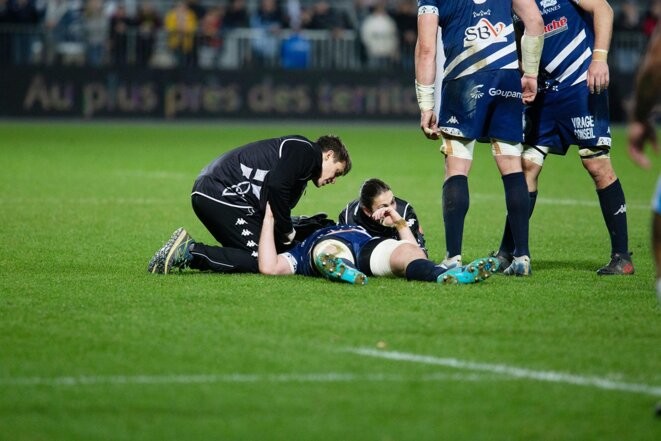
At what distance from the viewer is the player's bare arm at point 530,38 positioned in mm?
8711

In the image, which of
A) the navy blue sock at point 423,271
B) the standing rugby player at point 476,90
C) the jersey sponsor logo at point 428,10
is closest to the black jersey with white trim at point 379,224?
the standing rugby player at point 476,90

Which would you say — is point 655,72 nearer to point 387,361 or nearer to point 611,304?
point 387,361

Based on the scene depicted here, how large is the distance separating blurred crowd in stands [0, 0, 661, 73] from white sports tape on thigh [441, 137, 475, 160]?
1980cm

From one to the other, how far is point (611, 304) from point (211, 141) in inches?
648

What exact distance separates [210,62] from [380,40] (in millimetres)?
3869

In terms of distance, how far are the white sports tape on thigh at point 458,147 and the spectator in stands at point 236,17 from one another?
69.1 feet

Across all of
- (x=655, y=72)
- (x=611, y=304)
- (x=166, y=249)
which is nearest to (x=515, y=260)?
(x=611, y=304)

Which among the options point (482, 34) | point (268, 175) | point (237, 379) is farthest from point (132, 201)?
point (237, 379)

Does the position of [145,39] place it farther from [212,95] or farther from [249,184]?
[249,184]

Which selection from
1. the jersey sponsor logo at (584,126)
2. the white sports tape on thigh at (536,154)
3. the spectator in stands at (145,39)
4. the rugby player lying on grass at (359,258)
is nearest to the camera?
the rugby player lying on grass at (359,258)

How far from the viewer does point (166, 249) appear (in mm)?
8703

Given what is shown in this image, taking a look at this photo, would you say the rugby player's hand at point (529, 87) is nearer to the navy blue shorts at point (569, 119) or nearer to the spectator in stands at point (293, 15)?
the navy blue shorts at point (569, 119)

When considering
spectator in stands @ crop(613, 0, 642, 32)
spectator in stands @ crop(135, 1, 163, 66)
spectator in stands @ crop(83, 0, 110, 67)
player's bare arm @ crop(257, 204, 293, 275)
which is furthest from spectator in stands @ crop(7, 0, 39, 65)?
player's bare arm @ crop(257, 204, 293, 275)

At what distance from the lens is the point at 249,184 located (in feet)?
28.6
